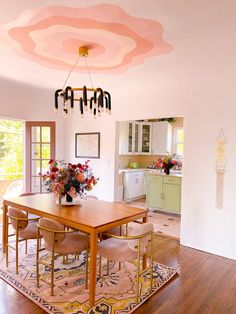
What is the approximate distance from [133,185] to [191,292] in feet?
13.5

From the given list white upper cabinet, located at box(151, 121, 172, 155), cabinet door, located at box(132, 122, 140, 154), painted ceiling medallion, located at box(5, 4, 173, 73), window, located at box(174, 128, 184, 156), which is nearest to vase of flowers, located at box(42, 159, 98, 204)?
painted ceiling medallion, located at box(5, 4, 173, 73)

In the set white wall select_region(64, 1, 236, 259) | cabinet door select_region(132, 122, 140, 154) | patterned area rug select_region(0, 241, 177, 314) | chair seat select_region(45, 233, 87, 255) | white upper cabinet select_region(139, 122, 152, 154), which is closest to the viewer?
patterned area rug select_region(0, 241, 177, 314)

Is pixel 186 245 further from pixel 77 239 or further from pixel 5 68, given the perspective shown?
pixel 5 68

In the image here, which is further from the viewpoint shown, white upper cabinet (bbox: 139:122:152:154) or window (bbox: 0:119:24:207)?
white upper cabinet (bbox: 139:122:152:154)

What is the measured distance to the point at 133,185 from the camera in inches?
255

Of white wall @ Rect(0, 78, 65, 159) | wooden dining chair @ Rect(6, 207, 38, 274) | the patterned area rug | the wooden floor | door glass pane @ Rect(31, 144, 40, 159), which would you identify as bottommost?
the wooden floor

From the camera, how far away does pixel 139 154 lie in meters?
7.06

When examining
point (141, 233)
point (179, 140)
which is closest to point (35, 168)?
point (141, 233)

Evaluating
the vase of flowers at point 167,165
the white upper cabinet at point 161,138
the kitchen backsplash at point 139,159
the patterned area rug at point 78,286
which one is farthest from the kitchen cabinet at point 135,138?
the patterned area rug at point 78,286

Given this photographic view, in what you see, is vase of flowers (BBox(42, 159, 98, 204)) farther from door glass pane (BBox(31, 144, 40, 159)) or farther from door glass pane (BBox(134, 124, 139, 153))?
door glass pane (BBox(134, 124, 139, 153))

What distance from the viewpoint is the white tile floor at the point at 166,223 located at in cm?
419

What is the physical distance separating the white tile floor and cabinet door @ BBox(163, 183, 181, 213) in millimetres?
212

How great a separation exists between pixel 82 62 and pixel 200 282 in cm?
298

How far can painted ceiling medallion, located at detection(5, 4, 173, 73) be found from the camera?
189 centimetres
